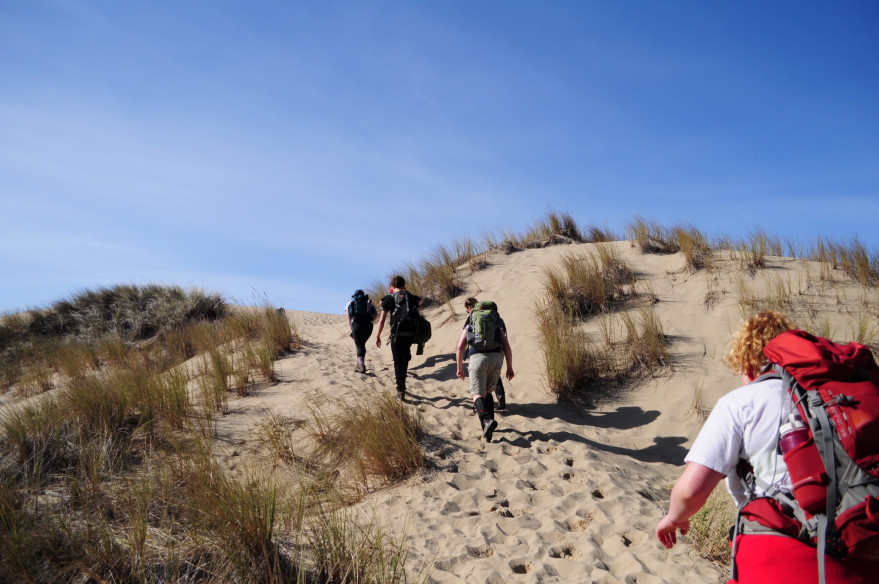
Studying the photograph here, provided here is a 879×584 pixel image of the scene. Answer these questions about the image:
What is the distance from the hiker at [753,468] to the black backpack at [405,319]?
617 cm

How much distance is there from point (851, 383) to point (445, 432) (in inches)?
219

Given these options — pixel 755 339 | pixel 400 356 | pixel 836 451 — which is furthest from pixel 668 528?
pixel 400 356

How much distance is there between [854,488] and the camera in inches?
57.6

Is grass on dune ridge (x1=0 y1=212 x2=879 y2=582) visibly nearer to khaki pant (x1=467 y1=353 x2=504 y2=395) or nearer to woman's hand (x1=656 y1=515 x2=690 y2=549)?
khaki pant (x1=467 y1=353 x2=504 y2=395)

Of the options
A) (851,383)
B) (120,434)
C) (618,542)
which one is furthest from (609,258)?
(851,383)

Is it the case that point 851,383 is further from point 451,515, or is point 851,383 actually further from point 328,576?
point 451,515

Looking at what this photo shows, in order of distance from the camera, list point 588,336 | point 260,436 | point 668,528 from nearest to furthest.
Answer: point 668,528, point 260,436, point 588,336

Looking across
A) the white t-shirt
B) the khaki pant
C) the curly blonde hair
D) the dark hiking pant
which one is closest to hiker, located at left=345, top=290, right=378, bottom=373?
→ the dark hiking pant

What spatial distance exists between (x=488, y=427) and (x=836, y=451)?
5070mm

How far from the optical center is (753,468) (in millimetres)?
1747

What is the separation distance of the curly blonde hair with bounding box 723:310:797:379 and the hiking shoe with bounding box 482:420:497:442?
4532 mm

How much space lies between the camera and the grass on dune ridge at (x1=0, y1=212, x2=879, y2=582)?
117 inches

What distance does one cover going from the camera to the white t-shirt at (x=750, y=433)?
1.64 m

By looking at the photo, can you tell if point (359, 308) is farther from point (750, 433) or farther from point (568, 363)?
point (750, 433)
